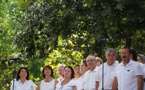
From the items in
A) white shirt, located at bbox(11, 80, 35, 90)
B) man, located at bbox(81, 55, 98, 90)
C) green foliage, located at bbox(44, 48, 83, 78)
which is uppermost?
green foliage, located at bbox(44, 48, 83, 78)

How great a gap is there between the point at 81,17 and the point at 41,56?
152 inches

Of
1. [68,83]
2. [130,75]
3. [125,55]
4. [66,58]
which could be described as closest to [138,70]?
[130,75]

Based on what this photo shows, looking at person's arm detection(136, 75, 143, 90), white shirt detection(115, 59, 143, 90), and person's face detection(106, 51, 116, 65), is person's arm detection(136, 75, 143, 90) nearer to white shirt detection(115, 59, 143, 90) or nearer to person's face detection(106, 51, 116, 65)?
white shirt detection(115, 59, 143, 90)

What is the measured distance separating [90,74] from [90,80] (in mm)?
132

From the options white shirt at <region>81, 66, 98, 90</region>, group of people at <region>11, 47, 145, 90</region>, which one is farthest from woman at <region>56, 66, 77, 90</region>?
white shirt at <region>81, 66, 98, 90</region>

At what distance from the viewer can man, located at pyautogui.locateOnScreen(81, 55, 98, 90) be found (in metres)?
7.97

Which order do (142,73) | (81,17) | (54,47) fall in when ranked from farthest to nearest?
(54,47) < (81,17) < (142,73)

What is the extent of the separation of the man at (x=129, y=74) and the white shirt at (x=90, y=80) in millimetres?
1150

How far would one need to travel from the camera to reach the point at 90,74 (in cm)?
808

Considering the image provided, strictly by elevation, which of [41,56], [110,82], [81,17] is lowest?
[110,82]

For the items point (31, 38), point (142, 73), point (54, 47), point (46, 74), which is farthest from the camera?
point (31, 38)

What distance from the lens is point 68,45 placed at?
63.1ft

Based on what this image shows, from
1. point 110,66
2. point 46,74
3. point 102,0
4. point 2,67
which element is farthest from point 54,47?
point 110,66

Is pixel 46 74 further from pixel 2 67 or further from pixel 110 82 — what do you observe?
pixel 2 67
